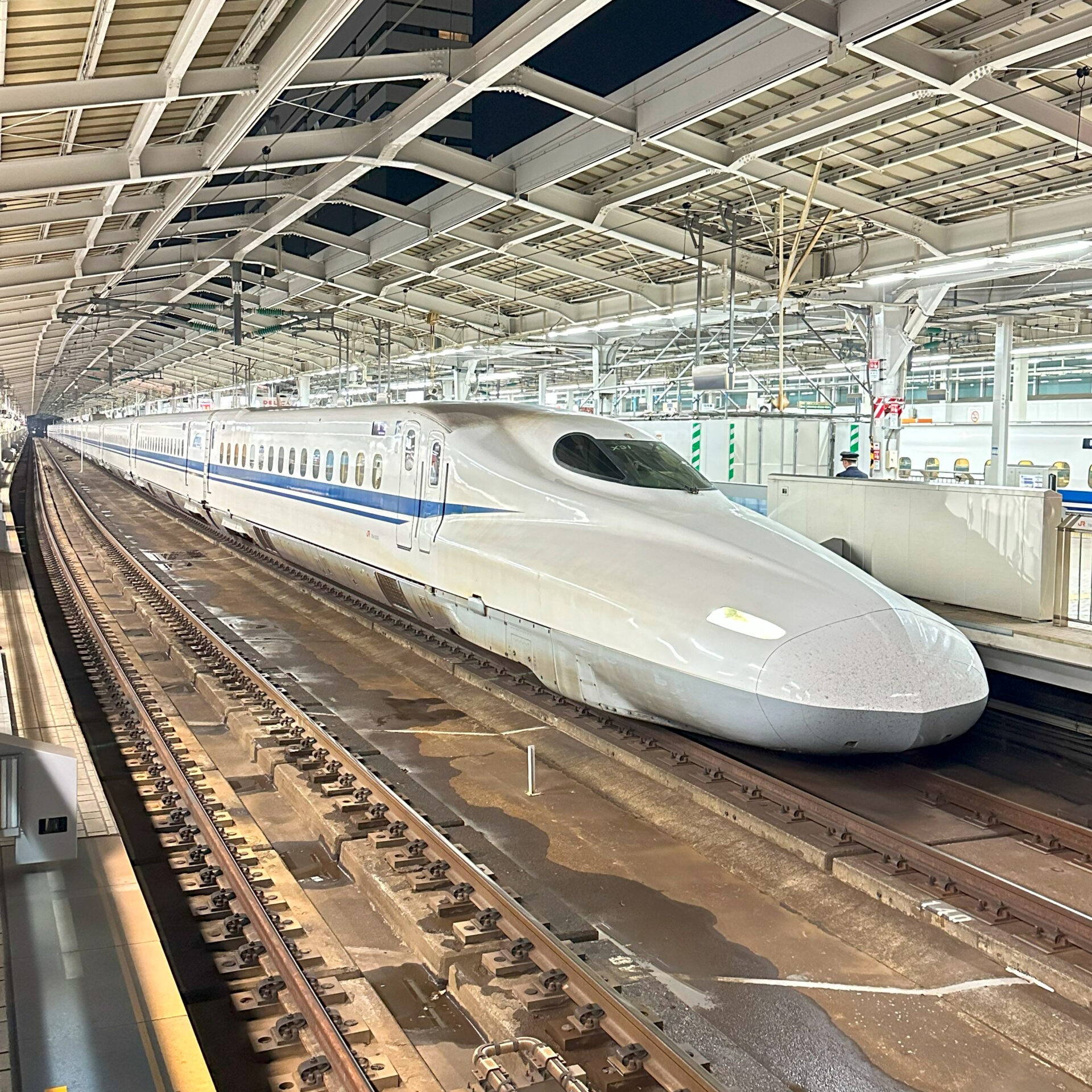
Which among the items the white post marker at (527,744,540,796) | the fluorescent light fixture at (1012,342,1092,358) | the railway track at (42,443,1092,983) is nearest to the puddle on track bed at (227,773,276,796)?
the white post marker at (527,744,540,796)

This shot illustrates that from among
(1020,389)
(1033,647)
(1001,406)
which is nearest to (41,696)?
(1033,647)

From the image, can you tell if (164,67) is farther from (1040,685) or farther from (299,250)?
(299,250)

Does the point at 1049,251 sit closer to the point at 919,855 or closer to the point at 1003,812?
the point at 1003,812

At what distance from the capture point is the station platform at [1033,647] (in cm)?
894

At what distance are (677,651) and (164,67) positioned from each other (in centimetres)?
712

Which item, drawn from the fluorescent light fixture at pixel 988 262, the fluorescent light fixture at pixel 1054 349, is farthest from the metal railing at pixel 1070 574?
the fluorescent light fixture at pixel 1054 349

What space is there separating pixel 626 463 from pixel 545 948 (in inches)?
203

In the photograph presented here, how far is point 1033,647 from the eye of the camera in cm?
922

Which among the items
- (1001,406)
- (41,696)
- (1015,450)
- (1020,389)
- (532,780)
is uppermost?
(1020,389)

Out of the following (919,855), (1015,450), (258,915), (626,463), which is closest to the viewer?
(258,915)

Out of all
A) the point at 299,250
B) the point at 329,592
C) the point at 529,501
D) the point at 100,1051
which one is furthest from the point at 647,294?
the point at 100,1051

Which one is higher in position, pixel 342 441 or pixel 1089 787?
pixel 342 441

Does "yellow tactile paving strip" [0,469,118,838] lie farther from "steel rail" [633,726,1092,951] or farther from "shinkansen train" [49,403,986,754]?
"steel rail" [633,726,1092,951]

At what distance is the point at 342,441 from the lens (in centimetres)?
1406
